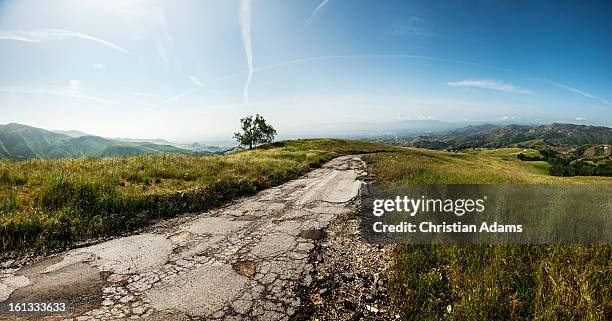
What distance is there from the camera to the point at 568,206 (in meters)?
8.57

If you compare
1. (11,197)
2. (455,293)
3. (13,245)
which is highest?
(11,197)

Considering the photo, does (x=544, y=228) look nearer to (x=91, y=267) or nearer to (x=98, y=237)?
(x=91, y=267)

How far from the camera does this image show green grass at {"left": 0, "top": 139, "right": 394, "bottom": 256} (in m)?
6.50

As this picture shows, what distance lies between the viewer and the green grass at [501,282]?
13.5 feet

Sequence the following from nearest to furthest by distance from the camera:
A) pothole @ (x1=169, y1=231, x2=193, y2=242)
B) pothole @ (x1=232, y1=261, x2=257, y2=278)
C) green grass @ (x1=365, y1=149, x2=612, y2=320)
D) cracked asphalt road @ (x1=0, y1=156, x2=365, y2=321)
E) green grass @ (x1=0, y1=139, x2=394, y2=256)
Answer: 1. green grass @ (x1=365, y1=149, x2=612, y2=320)
2. cracked asphalt road @ (x1=0, y1=156, x2=365, y2=321)
3. pothole @ (x1=232, y1=261, x2=257, y2=278)
4. green grass @ (x1=0, y1=139, x2=394, y2=256)
5. pothole @ (x1=169, y1=231, x2=193, y2=242)

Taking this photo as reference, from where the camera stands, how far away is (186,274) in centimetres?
531

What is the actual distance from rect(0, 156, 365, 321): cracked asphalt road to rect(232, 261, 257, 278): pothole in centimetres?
2

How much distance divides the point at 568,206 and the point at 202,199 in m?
11.3

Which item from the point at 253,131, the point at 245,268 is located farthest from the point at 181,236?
the point at 253,131

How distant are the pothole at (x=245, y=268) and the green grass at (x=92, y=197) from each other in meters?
3.80

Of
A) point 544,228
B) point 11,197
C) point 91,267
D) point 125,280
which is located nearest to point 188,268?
point 125,280

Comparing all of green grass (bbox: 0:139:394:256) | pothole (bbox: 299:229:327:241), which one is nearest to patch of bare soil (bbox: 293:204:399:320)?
pothole (bbox: 299:229:327:241)

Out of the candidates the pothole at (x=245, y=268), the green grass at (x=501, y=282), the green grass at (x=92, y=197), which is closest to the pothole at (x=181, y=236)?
the green grass at (x=92, y=197)

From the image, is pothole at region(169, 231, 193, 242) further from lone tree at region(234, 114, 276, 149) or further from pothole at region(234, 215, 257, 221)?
lone tree at region(234, 114, 276, 149)
